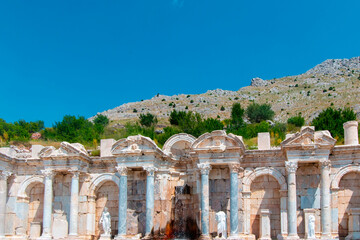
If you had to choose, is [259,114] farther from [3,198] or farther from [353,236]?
[3,198]

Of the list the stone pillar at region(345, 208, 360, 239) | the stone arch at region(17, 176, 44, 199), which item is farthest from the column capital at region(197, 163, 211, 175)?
the stone arch at region(17, 176, 44, 199)

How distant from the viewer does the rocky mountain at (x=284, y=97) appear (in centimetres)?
6731

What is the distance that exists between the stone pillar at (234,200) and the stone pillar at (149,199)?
13.0 ft

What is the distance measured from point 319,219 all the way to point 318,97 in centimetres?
5303

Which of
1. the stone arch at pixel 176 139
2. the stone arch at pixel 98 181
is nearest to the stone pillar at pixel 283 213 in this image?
the stone arch at pixel 176 139

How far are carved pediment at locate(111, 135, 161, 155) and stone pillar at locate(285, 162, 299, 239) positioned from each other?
21.6 ft

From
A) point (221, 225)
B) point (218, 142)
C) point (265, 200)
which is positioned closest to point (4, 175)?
point (218, 142)

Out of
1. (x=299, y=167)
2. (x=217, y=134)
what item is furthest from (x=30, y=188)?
(x=299, y=167)

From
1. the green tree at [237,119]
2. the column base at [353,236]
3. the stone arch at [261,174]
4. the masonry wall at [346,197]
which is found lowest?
the column base at [353,236]

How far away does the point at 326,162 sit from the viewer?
798 inches

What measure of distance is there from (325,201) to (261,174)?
11.8 ft

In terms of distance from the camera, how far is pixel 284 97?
77.3 m

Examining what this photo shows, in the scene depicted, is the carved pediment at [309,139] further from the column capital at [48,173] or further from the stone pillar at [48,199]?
the stone pillar at [48,199]

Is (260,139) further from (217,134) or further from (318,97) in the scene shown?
(318,97)
